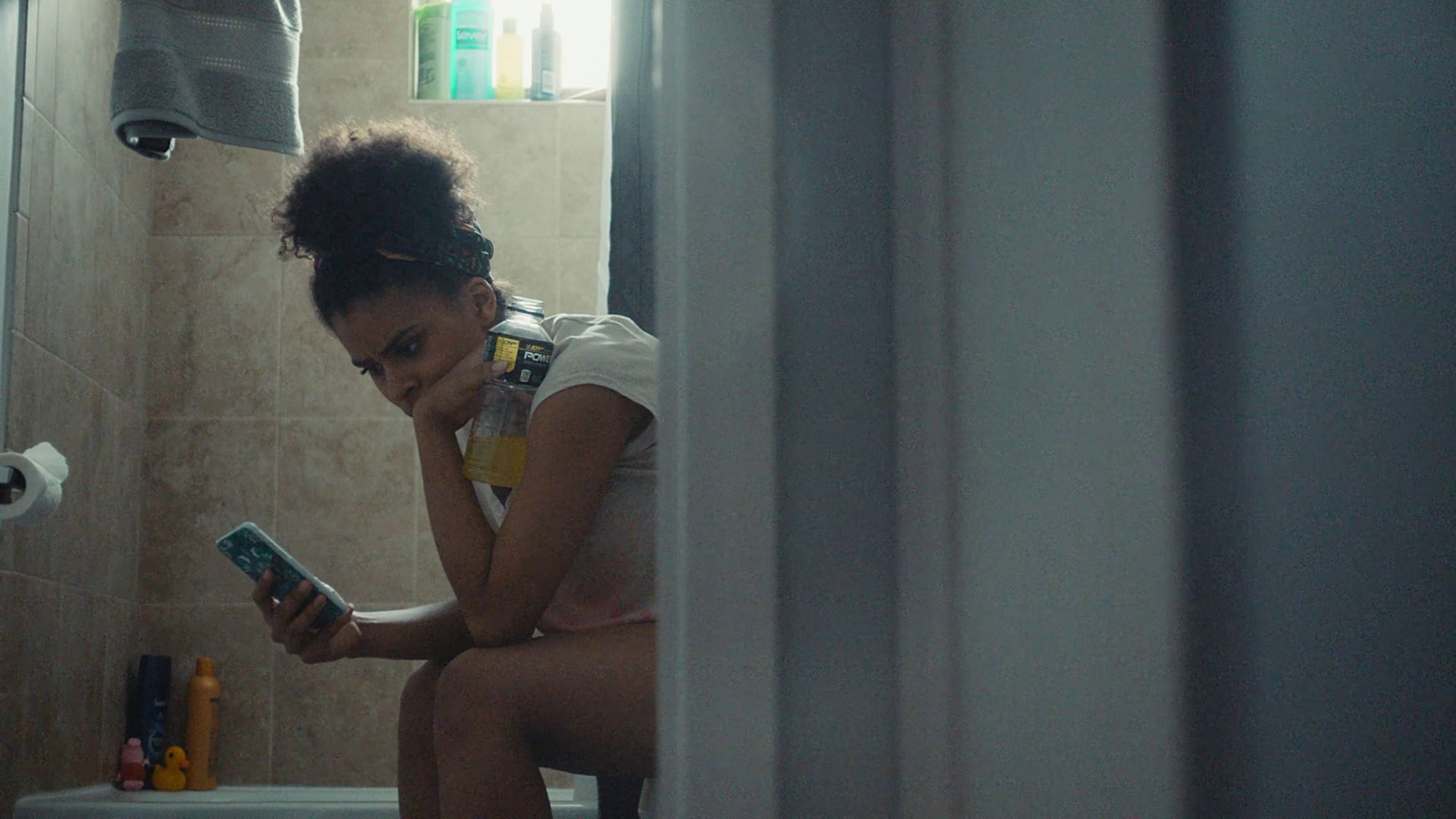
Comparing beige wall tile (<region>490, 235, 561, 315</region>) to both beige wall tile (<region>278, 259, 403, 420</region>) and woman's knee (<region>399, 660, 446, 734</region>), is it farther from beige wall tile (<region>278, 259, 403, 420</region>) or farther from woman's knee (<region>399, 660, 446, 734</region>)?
woman's knee (<region>399, 660, 446, 734</region>)

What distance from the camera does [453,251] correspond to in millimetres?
1112

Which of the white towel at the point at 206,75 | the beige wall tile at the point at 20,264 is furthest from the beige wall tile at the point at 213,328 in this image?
the white towel at the point at 206,75

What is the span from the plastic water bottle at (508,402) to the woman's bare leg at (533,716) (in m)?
0.16

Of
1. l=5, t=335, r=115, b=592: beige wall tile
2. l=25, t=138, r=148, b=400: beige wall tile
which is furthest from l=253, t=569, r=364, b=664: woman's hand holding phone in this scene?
l=25, t=138, r=148, b=400: beige wall tile

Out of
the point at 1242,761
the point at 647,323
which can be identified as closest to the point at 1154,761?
the point at 1242,761

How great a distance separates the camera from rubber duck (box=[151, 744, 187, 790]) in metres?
1.95

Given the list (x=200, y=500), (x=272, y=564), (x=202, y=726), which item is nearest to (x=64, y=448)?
(x=200, y=500)

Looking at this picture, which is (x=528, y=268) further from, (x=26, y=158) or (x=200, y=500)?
(x=26, y=158)

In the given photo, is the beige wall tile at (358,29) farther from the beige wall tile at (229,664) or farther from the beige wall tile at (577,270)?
the beige wall tile at (229,664)

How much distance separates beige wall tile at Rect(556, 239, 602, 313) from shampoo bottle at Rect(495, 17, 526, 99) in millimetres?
320

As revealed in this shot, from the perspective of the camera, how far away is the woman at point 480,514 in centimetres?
89

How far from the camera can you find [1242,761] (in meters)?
0.23

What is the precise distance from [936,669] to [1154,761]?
47 millimetres

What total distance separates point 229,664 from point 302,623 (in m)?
1.23
